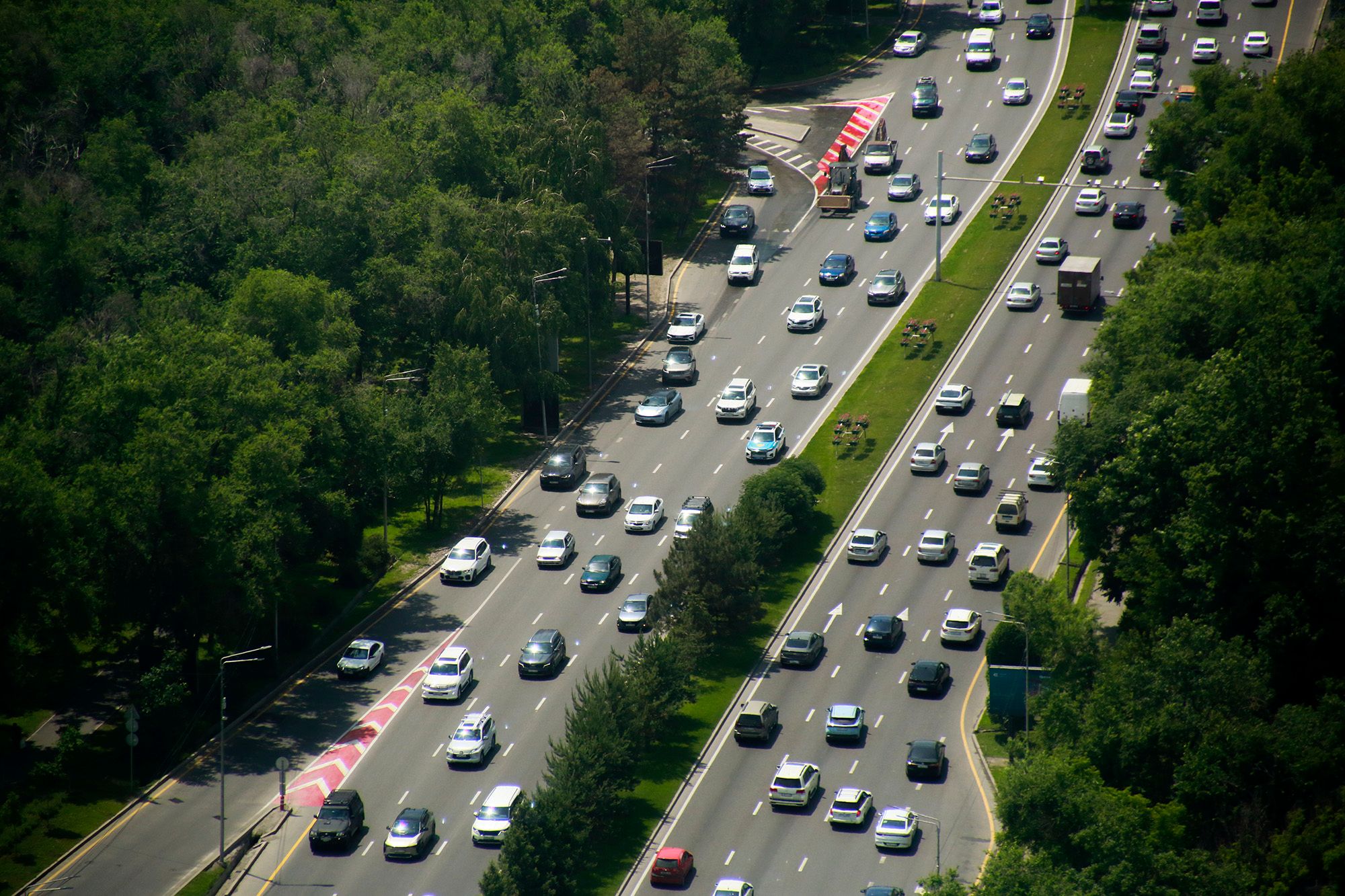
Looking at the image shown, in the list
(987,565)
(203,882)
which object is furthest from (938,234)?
(203,882)

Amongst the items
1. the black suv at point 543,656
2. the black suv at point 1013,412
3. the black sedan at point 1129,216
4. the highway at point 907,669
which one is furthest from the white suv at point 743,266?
the black suv at point 543,656

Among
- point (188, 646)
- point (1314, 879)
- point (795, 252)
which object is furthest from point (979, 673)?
point (795, 252)

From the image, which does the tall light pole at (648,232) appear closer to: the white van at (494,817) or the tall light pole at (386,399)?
the tall light pole at (386,399)

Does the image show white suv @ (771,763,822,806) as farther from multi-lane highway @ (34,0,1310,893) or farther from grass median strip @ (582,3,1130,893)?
grass median strip @ (582,3,1130,893)

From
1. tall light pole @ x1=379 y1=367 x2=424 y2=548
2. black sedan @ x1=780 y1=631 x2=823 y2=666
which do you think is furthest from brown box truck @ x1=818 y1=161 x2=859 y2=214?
black sedan @ x1=780 y1=631 x2=823 y2=666

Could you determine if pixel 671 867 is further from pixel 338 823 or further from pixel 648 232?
pixel 648 232

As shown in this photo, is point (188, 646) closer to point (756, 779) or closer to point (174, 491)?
point (174, 491)

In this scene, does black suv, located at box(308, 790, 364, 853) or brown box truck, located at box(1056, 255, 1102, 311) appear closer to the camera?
black suv, located at box(308, 790, 364, 853)
